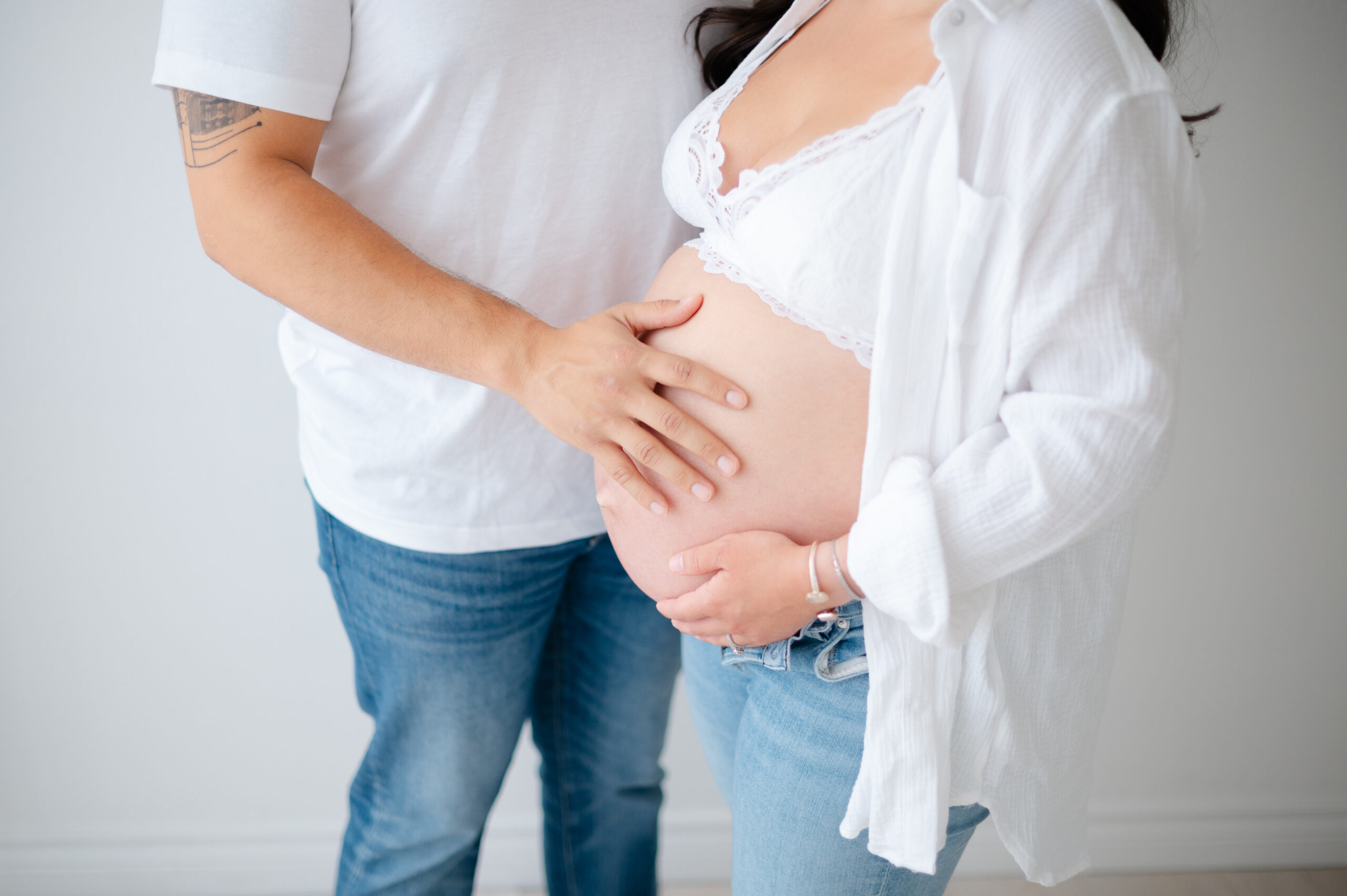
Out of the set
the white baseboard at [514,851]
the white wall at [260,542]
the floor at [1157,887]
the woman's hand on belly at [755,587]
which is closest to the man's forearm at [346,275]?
the woman's hand on belly at [755,587]

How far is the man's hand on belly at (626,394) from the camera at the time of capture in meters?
0.75

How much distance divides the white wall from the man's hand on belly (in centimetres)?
72

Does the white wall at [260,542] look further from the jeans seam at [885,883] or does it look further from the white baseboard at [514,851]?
the jeans seam at [885,883]

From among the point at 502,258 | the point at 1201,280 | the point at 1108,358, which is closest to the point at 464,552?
the point at 502,258

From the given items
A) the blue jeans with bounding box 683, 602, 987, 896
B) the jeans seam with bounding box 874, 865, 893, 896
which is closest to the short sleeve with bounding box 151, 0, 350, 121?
the blue jeans with bounding box 683, 602, 987, 896

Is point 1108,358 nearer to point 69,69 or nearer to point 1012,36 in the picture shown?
point 1012,36

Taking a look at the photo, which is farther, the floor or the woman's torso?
the floor

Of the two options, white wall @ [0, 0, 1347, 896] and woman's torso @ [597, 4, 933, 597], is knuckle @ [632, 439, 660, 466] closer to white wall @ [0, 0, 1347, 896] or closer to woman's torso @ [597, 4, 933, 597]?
woman's torso @ [597, 4, 933, 597]

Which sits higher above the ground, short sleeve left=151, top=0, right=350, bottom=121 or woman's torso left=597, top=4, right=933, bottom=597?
short sleeve left=151, top=0, right=350, bottom=121

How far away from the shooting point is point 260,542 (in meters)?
1.45

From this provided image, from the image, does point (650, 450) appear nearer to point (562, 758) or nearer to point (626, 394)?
point (626, 394)

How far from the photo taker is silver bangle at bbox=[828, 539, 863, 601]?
2.28 ft

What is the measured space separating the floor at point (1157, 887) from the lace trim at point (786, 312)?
1.38 meters

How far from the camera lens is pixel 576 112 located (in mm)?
881
